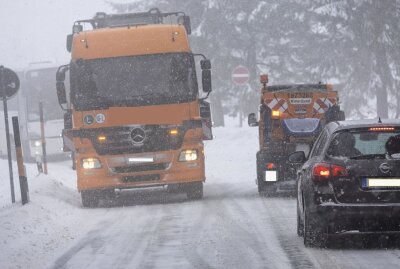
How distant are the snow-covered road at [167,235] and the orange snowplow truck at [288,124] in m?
0.54

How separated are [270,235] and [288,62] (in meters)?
36.6

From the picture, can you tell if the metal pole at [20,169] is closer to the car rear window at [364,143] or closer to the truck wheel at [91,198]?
the truck wheel at [91,198]

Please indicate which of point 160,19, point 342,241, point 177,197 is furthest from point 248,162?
point 342,241

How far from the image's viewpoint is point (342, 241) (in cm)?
1220

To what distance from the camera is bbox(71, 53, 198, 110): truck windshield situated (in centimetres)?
1842

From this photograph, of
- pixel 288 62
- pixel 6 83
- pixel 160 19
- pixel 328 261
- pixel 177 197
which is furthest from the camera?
pixel 288 62

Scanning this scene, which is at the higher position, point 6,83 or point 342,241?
point 6,83

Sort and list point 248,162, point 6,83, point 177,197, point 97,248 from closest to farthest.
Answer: point 97,248
point 6,83
point 177,197
point 248,162

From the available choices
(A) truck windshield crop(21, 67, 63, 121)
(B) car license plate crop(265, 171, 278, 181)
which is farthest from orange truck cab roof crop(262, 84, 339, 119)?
(A) truck windshield crop(21, 67, 63, 121)

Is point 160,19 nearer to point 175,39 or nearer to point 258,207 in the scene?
point 175,39

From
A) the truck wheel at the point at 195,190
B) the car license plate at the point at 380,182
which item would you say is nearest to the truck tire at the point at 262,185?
the truck wheel at the point at 195,190

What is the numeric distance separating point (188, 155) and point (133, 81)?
1705 mm

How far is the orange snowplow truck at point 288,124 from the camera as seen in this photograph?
18875mm

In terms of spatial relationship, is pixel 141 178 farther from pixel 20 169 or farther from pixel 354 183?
pixel 354 183
